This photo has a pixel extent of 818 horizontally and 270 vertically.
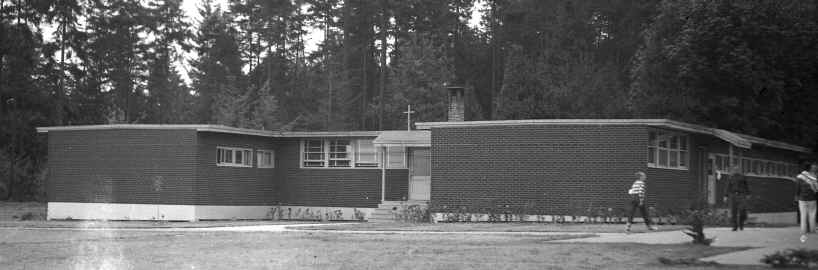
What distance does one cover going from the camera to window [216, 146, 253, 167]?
36031 millimetres

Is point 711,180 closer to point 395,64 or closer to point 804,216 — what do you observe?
point 804,216

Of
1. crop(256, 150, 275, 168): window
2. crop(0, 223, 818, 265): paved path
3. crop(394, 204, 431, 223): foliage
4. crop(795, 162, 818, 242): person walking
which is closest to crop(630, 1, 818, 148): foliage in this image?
crop(394, 204, 431, 223): foliage

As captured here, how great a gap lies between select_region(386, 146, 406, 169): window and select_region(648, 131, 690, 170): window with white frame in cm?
930

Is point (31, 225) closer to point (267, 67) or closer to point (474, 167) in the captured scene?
point (474, 167)

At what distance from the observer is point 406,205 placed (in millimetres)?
35781

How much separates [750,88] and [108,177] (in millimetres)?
25017

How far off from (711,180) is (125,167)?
61.4 feet

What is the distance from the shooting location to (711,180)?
34875 mm

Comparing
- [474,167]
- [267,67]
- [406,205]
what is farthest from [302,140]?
[267,67]

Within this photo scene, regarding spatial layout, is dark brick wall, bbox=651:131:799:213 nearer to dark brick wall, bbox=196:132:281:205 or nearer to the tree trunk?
dark brick wall, bbox=196:132:281:205

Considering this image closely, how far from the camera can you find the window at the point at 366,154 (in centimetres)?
3797

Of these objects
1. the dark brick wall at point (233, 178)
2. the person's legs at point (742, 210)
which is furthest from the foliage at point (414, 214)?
the person's legs at point (742, 210)

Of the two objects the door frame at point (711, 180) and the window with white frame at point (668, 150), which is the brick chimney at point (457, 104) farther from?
the door frame at point (711, 180)

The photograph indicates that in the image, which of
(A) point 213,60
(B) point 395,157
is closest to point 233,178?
(B) point 395,157
